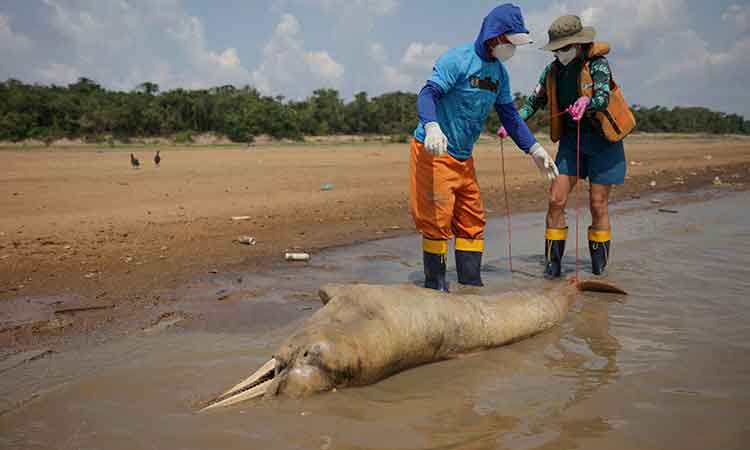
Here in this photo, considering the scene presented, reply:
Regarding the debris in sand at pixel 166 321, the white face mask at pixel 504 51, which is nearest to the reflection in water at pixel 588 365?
the white face mask at pixel 504 51

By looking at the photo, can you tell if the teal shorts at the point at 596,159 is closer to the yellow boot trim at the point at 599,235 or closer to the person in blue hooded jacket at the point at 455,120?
the yellow boot trim at the point at 599,235

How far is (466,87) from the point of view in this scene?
13.6 feet

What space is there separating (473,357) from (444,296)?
38 cm

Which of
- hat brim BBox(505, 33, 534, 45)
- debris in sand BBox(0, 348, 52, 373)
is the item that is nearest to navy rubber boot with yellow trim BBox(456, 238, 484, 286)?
hat brim BBox(505, 33, 534, 45)

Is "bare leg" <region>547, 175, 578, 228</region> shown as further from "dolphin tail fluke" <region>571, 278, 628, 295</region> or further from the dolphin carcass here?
the dolphin carcass

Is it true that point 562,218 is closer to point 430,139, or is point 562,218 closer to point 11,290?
point 430,139


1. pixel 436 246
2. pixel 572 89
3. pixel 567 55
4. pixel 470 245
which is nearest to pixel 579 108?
pixel 572 89

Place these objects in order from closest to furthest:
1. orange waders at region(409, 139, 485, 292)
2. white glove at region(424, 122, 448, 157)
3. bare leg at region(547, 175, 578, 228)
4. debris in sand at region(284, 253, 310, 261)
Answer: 1. white glove at region(424, 122, 448, 157)
2. orange waders at region(409, 139, 485, 292)
3. bare leg at region(547, 175, 578, 228)
4. debris in sand at region(284, 253, 310, 261)

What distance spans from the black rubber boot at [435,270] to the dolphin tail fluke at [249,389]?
1937 mm

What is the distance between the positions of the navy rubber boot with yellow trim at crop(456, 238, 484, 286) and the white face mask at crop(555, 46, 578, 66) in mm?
1694

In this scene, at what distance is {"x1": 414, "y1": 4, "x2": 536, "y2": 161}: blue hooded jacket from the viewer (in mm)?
4051

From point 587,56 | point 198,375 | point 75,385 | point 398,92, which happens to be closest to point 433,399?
point 198,375

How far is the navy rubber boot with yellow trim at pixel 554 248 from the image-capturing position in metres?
5.11

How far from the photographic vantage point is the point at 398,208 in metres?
9.35
